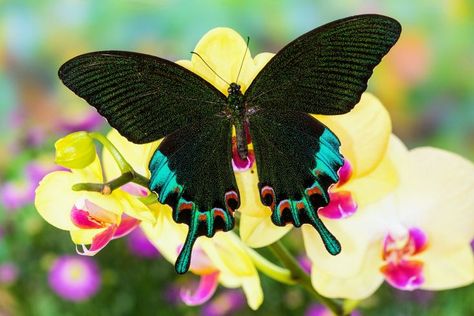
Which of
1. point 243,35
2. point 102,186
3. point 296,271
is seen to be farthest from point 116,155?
point 243,35

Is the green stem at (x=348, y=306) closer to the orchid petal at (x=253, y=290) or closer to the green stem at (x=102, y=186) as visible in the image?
the orchid petal at (x=253, y=290)

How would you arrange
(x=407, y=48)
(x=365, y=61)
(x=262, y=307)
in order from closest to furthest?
1. (x=365, y=61)
2. (x=262, y=307)
3. (x=407, y=48)

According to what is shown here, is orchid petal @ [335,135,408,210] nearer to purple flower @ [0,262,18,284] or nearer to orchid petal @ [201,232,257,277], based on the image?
orchid petal @ [201,232,257,277]

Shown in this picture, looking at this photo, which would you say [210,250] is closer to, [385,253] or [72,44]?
[385,253]

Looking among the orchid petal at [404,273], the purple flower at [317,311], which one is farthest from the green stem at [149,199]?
the purple flower at [317,311]

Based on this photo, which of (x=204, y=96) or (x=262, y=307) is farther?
(x=262, y=307)

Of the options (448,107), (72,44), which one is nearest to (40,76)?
(72,44)
